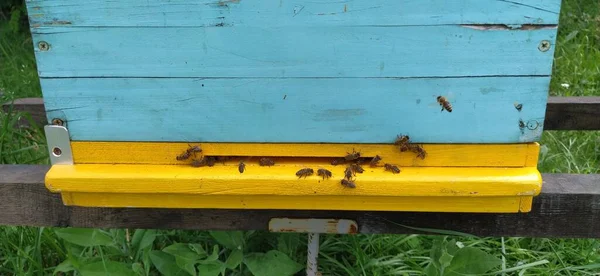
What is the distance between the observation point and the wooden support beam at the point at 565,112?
5.99 feet

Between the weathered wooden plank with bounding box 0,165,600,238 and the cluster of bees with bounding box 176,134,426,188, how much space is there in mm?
188

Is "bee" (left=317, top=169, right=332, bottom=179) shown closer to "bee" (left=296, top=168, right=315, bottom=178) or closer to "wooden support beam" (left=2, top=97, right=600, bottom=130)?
"bee" (left=296, top=168, right=315, bottom=178)

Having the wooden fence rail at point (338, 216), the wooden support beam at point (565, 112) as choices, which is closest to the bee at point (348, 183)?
the wooden fence rail at point (338, 216)

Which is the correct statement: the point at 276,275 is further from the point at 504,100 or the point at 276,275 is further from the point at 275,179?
the point at 504,100

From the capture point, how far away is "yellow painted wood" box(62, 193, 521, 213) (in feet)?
3.72

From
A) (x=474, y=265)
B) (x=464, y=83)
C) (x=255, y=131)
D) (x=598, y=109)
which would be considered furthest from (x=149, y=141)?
(x=598, y=109)

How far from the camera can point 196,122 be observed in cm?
112

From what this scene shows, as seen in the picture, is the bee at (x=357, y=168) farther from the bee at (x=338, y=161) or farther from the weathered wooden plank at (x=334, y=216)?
the weathered wooden plank at (x=334, y=216)

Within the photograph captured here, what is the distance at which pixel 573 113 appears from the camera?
6.08ft

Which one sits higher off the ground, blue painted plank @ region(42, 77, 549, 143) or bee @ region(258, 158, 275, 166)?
blue painted plank @ region(42, 77, 549, 143)

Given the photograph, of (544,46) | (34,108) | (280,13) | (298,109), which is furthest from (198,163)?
(34,108)

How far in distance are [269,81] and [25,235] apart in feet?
4.13

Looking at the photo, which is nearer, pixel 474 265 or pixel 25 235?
pixel 474 265

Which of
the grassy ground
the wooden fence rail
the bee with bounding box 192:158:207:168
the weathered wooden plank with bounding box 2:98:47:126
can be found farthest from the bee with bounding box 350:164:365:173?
the weathered wooden plank with bounding box 2:98:47:126
